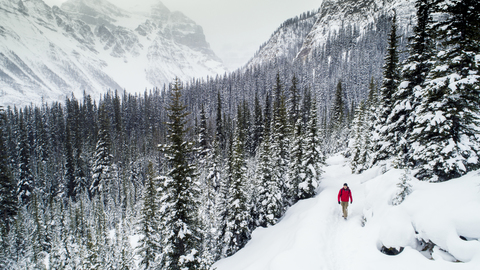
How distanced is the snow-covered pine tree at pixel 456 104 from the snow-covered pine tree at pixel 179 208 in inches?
527

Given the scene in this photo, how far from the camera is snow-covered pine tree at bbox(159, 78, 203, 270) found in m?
13.8

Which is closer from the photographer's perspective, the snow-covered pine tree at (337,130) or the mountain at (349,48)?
the snow-covered pine tree at (337,130)

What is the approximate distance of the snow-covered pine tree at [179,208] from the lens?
45.4 feet

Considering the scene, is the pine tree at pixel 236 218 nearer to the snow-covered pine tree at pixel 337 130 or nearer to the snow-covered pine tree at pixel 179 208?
the snow-covered pine tree at pixel 179 208

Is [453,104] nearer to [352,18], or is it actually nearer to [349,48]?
[349,48]

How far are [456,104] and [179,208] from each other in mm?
16144

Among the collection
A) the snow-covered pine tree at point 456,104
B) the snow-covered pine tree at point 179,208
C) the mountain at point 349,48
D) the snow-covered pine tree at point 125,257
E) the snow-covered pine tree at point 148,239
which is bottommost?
the snow-covered pine tree at point 125,257

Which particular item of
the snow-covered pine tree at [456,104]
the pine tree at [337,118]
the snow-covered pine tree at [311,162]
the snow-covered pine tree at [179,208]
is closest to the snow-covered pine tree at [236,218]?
the snow-covered pine tree at [311,162]

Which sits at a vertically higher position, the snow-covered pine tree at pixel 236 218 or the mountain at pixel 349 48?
the mountain at pixel 349 48

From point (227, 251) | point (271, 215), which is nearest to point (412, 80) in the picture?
point (271, 215)

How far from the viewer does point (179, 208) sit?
1421 centimetres

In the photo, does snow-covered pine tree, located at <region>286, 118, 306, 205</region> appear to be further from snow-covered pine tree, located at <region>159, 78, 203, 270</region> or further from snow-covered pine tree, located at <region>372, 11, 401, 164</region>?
snow-covered pine tree, located at <region>159, 78, 203, 270</region>

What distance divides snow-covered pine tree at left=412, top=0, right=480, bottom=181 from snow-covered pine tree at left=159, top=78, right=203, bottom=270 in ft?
44.0

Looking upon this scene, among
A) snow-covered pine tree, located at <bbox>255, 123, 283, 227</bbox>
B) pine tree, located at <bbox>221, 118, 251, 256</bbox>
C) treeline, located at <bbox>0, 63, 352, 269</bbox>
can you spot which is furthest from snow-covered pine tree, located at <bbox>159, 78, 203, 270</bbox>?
snow-covered pine tree, located at <bbox>255, 123, 283, 227</bbox>
